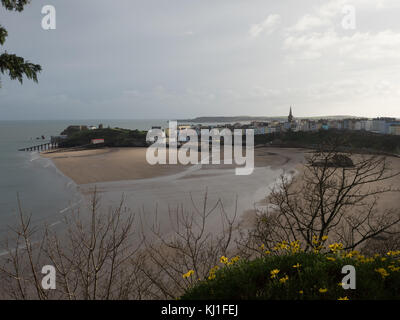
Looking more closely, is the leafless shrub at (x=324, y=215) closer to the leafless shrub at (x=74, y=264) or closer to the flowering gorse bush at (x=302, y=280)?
the flowering gorse bush at (x=302, y=280)

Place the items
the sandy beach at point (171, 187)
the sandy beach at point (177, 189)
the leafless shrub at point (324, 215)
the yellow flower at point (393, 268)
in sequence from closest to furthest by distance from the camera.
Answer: the yellow flower at point (393, 268)
the leafless shrub at point (324, 215)
the sandy beach at point (177, 189)
the sandy beach at point (171, 187)

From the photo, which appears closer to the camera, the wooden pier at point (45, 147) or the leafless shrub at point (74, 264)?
the leafless shrub at point (74, 264)

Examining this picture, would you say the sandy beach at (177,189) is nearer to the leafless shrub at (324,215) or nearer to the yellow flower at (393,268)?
the leafless shrub at (324,215)

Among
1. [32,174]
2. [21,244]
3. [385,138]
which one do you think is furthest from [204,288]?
[385,138]

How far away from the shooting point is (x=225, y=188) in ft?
78.1

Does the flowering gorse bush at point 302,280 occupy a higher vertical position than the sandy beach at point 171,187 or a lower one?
higher

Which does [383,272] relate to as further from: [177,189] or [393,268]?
[177,189]

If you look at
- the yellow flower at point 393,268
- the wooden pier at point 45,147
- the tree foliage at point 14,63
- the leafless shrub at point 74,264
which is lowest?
the leafless shrub at point 74,264


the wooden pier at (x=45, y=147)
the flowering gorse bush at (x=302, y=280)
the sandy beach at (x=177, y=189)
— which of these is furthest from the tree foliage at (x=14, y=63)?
the wooden pier at (x=45, y=147)

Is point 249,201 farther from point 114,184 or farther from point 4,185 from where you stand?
point 4,185

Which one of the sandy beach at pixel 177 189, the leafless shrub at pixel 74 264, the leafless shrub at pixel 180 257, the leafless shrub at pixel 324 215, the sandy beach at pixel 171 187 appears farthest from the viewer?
the sandy beach at pixel 171 187
